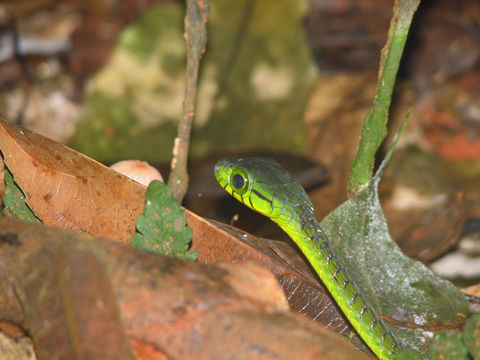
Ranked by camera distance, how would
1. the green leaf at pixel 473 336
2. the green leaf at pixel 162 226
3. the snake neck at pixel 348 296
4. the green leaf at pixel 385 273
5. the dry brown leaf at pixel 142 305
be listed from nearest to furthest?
the dry brown leaf at pixel 142 305, the green leaf at pixel 473 336, the green leaf at pixel 162 226, the snake neck at pixel 348 296, the green leaf at pixel 385 273

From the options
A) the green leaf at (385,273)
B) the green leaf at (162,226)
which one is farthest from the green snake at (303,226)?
the green leaf at (162,226)

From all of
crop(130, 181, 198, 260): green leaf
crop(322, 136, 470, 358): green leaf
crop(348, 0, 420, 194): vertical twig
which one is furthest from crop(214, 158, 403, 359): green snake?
crop(130, 181, 198, 260): green leaf

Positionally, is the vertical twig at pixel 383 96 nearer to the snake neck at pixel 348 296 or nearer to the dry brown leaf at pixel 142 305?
the snake neck at pixel 348 296

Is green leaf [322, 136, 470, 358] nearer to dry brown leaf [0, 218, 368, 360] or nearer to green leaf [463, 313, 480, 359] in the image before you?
green leaf [463, 313, 480, 359]

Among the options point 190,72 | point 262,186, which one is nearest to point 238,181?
point 262,186

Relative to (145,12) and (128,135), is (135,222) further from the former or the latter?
(145,12)
